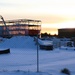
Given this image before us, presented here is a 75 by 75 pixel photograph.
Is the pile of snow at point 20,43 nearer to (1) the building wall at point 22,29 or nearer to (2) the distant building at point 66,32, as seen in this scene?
(1) the building wall at point 22,29

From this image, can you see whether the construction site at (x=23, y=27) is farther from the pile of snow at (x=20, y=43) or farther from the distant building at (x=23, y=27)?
the pile of snow at (x=20, y=43)

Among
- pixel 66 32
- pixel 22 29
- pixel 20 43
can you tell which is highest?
pixel 22 29

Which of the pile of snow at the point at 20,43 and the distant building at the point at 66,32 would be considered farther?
the distant building at the point at 66,32

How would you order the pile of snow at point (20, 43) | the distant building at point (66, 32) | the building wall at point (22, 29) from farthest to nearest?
the building wall at point (22, 29)
the distant building at point (66, 32)
the pile of snow at point (20, 43)

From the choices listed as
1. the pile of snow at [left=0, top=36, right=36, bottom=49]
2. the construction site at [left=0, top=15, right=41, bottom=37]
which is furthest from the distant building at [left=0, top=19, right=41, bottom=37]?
the pile of snow at [left=0, top=36, right=36, bottom=49]

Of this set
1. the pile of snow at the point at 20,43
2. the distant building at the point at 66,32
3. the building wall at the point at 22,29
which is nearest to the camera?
the pile of snow at the point at 20,43

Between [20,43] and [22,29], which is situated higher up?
[22,29]

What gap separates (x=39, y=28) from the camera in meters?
152

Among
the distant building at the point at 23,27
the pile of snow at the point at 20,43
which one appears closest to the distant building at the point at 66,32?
the distant building at the point at 23,27

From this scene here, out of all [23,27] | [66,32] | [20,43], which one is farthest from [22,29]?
[20,43]

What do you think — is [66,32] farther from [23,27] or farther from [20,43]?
[20,43]

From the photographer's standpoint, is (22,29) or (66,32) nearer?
(66,32)

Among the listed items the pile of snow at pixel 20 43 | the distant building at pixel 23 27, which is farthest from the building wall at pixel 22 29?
the pile of snow at pixel 20 43

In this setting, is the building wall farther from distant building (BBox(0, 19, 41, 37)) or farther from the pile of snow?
the pile of snow
